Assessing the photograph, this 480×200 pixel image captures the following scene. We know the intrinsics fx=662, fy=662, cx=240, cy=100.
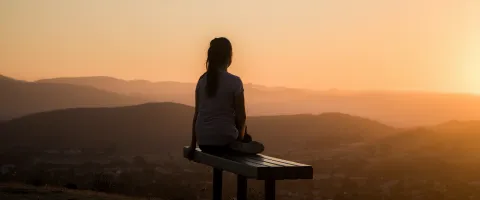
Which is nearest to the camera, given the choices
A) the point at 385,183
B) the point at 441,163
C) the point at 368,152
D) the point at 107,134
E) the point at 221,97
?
the point at 221,97

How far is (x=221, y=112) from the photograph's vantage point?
23.0 ft

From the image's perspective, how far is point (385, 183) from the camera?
28.7 meters

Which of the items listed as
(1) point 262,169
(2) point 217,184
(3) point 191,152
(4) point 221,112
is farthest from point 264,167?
(3) point 191,152

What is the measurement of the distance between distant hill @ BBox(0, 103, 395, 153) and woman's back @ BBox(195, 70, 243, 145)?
199ft

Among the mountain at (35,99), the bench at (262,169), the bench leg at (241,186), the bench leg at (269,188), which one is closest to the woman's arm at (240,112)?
the bench at (262,169)

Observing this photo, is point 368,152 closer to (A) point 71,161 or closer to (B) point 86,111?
A: (A) point 71,161

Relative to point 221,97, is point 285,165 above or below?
below

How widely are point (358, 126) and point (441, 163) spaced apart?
5145 cm

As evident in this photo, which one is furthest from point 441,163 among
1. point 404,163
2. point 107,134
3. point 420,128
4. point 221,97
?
point 107,134

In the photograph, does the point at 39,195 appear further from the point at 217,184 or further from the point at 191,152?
the point at 217,184

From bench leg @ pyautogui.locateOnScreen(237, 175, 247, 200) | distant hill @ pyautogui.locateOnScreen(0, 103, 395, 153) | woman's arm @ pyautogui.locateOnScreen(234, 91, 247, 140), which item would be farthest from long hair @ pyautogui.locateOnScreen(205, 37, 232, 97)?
distant hill @ pyautogui.locateOnScreen(0, 103, 395, 153)

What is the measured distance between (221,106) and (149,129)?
7680 centimetres

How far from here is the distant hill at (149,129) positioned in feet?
235

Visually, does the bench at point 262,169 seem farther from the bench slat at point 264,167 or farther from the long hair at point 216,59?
the long hair at point 216,59
